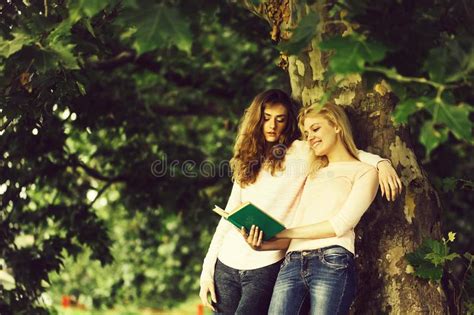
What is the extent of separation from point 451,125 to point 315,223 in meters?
1.39

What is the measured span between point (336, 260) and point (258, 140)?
957 mm

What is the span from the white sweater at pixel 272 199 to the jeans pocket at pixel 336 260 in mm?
405

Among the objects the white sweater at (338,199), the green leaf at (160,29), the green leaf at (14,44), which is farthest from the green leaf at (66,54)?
the white sweater at (338,199)

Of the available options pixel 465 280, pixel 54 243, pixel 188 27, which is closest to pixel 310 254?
pixel 465 280

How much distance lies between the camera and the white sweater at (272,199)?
474 centimetres

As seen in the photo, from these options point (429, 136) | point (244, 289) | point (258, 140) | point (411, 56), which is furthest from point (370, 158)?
point (429, 136)

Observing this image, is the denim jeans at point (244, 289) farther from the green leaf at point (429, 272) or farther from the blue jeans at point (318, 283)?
the green leaf at point (429, 272)

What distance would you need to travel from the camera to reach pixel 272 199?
483cm

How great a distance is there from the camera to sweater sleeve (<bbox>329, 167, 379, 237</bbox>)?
4371mm

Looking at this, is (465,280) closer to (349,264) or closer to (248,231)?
(349,264)

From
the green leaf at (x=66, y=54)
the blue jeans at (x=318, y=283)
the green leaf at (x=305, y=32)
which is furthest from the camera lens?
the blue jeans at (x=318, y=283)

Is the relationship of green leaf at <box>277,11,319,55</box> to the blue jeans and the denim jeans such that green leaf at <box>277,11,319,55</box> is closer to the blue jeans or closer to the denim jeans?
the blue jeans

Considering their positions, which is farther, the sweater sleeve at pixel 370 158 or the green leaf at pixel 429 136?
the sweater sleeve at pixel 370 158

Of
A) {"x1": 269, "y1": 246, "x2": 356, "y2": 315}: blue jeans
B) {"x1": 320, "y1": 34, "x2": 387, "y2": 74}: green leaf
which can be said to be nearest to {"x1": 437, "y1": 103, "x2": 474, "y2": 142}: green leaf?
{"x1": 320, "y1": 34, "x2": 387, "y2": 74}: green leaf
